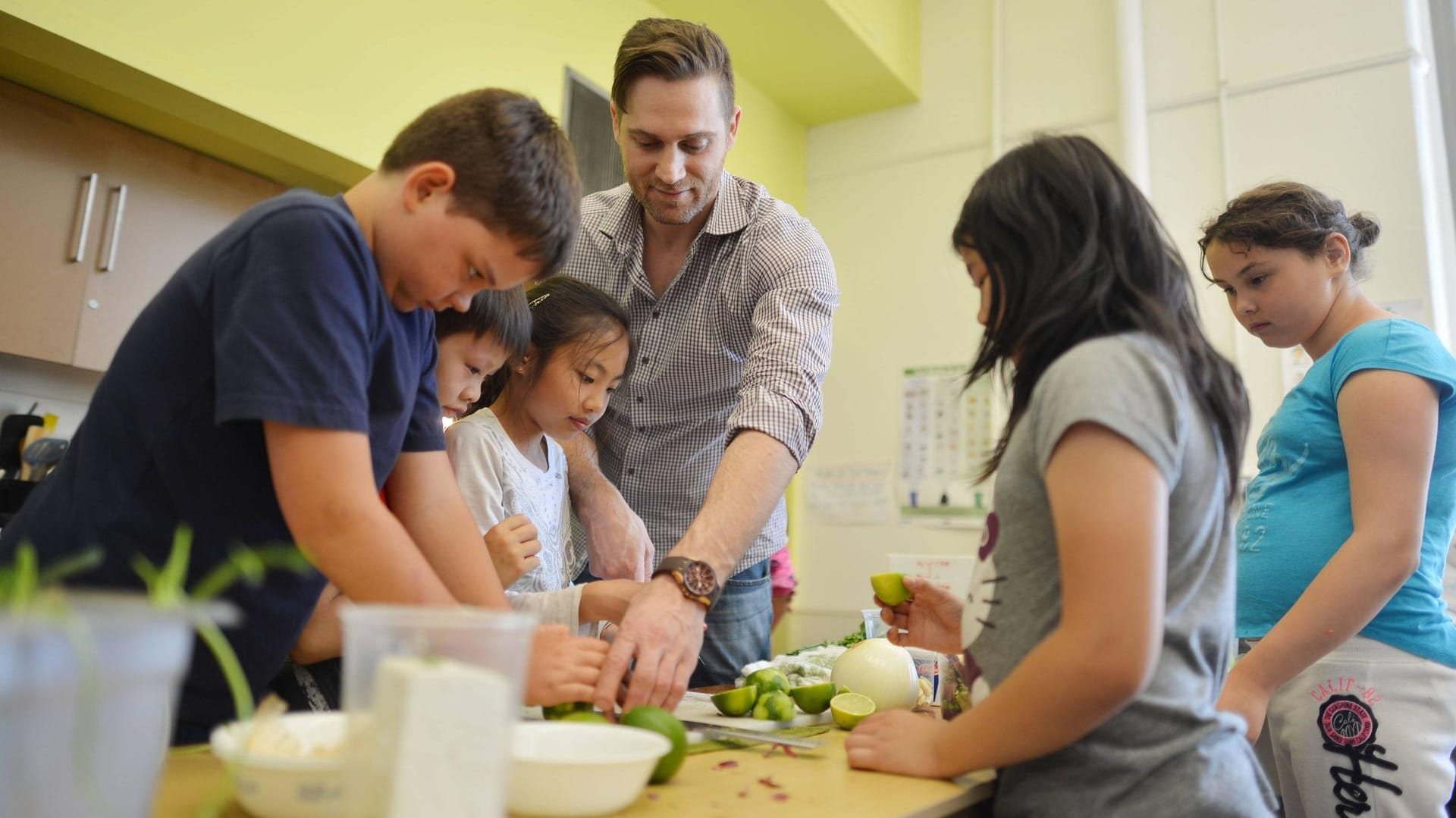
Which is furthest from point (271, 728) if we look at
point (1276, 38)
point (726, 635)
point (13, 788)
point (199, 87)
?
point (1276, 38)

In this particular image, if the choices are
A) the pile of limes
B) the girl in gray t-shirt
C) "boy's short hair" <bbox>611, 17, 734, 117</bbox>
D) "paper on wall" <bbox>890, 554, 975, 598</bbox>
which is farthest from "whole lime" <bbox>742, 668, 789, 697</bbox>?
"paper on wall" <bbox>890, 554, 975, 598</bbox>

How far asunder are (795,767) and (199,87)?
6.73ft

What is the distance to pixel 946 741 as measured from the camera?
848 millimetres

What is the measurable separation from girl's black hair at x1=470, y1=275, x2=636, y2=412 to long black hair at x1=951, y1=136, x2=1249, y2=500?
76cm

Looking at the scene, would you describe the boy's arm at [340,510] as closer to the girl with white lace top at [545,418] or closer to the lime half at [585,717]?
the lime half at [585,717]

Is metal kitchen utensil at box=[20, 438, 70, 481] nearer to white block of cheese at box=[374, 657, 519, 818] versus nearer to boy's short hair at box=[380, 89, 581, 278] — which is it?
boy's short hair at box=[380, 89, 581, 278]

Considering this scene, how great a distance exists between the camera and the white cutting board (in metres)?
1.04

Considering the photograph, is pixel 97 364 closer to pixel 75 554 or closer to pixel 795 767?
pixel 75 554

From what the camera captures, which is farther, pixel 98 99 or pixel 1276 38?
pixel 1276 38

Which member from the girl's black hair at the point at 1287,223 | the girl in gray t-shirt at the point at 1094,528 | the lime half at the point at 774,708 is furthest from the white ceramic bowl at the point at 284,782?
the girl's black hair at the point at 1287,223

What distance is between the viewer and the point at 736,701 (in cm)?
108

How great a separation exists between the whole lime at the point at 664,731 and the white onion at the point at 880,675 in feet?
1.45

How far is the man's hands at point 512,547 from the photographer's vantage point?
4.30ft

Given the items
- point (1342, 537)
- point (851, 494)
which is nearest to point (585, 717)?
point (1342, 537)
